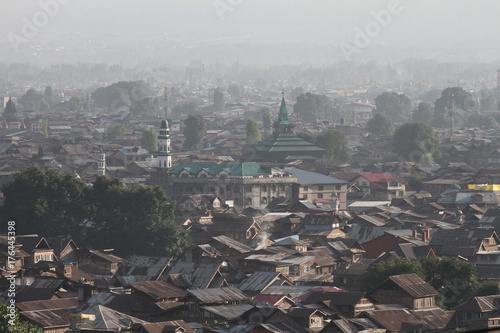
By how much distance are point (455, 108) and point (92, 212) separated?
74.2 m

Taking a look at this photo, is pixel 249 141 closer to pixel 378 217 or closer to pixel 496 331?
pixel 378 217

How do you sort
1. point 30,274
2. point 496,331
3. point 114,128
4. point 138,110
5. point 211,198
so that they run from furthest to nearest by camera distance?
point 138,110
point 114,128
point 211,198
point 30,274
point 496,331

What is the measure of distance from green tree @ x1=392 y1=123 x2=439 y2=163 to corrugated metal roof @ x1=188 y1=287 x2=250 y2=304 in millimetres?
42940

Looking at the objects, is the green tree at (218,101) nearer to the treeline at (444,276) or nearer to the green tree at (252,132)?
the green tree at (252,132)

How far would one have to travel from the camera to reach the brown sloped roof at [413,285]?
3022 cm

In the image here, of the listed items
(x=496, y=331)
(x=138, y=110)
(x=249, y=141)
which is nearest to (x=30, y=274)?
(x=496, y=331)

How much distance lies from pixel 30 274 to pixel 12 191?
10.7 m

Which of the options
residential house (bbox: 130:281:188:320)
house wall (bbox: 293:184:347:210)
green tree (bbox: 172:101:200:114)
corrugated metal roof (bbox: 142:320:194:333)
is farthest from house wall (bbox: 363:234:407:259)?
green tree (bbox: 172:101:200:114)

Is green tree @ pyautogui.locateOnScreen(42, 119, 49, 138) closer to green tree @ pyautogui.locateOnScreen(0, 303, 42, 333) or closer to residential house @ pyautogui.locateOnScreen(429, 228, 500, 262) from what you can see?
residential house @ pyautogui.locateOnScreen(429, 228, 500, 262)

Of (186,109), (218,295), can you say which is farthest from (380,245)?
(186,109)

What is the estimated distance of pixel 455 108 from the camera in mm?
114625

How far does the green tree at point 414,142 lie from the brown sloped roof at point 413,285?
42.8 m

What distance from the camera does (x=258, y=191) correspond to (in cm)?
5422

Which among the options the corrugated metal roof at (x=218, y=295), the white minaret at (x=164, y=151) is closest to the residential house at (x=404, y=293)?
the corrugated metal roof at (x=218, y=295)
